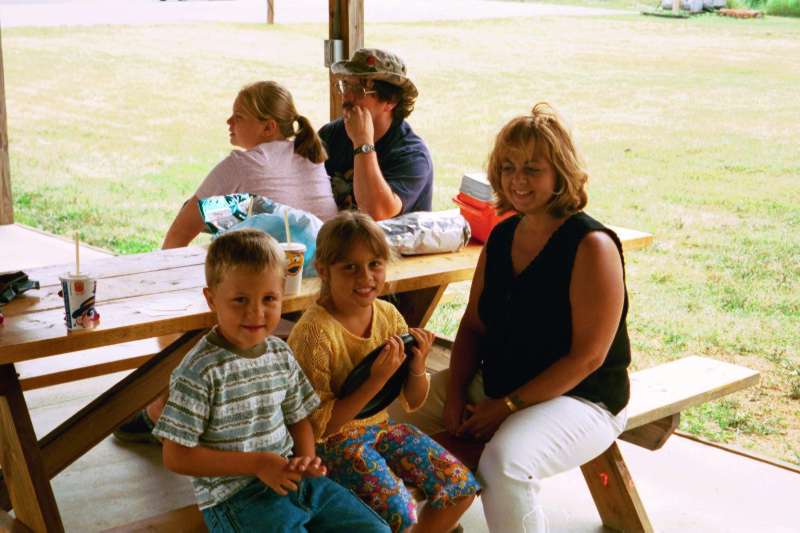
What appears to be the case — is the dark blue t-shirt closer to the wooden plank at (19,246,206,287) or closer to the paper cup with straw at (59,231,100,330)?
the wooden plank at (19,246,206,287)

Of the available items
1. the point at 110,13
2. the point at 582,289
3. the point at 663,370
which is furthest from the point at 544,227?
the point at 110,13

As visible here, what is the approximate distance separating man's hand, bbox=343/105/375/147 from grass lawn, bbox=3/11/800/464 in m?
2.02

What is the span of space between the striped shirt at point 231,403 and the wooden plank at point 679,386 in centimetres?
102

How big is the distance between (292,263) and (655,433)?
1.17 metres

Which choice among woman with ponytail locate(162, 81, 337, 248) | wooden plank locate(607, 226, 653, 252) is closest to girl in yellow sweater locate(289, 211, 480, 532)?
woman with ponytail locate(162, 81, 337, 248)

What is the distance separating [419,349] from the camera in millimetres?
2320

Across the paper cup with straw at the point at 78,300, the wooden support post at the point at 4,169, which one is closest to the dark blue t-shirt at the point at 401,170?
the paper cup with straw at the point at 78,300

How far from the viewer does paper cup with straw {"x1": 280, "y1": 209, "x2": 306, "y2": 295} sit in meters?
2.54

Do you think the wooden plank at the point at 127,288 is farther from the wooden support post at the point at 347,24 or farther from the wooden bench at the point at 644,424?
the wooden support post at the point at 347,24

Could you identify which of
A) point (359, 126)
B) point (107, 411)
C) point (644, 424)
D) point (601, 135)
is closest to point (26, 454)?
point (107, 411)

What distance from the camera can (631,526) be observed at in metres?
2.93

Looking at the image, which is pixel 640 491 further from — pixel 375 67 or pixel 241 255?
pixel 241 255

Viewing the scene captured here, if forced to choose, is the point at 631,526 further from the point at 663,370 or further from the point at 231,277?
the point at 231,277

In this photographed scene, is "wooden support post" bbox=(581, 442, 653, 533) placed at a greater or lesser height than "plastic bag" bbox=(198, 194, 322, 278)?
lesser
